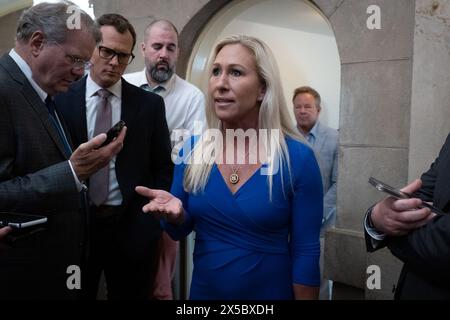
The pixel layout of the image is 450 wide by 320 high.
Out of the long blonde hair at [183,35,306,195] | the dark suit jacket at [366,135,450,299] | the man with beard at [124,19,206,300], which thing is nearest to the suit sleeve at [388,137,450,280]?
the dark suit jacket at [366,135,450,299]

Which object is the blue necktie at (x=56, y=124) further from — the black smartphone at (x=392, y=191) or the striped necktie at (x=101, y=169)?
the black smartphone at (x=392, y=191)

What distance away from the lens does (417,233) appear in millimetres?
1467

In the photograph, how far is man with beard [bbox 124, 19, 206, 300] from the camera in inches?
122

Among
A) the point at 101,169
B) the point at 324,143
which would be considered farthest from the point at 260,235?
the point at 324,143

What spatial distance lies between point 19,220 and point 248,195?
2.84 feet

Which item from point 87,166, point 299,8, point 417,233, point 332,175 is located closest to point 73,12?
point 87,166

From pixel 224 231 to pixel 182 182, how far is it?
30 cm

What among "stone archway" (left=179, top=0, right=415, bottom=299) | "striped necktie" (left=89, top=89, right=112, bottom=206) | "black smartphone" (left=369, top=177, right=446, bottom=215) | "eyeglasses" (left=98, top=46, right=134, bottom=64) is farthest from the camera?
"stone archway" (left=179, top=0, right=415, bottom=299)

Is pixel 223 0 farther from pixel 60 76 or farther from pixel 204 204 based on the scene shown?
pixel 204 204

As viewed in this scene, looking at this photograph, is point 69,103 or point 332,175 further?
point 332,175

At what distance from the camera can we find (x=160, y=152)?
9.12 ft

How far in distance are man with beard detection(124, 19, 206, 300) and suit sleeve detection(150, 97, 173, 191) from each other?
1.08 feet

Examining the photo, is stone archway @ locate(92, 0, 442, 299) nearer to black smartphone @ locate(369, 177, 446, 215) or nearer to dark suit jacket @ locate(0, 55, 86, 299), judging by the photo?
black smartphone @ locate(369, 177, 446, 215)

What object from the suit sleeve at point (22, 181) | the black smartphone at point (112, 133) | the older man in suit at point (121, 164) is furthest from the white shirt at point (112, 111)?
the suit sleeve at point (22, 181)
